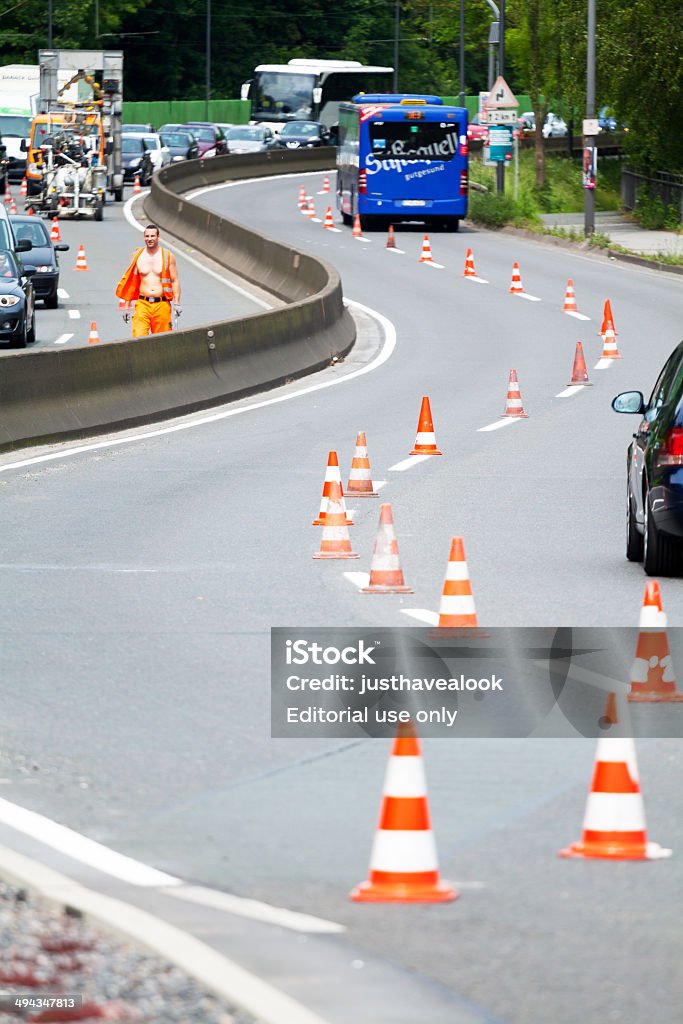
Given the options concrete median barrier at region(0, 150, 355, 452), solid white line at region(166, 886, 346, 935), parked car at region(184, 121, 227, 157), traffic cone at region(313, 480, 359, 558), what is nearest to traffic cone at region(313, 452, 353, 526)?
traffic cone at region(313, 480, 359, 558)

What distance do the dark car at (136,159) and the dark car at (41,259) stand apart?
124 ft

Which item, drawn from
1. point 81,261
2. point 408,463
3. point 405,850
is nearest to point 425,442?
point 408,463

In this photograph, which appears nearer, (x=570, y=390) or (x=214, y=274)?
(x=570, y=390)

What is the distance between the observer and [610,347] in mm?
30969

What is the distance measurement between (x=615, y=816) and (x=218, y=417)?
17.7 m

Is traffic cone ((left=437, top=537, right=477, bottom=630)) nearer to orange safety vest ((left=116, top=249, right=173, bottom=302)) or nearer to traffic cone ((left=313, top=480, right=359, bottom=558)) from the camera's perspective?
traffic cone ((left=313, top=480, right=359, bottom=558))

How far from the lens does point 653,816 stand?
6879 millimetres

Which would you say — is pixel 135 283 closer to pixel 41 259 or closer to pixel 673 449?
pixel 41 259

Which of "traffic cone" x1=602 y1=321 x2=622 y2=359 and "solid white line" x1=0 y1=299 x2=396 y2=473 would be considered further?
"traffic cone" x1=602 y1=321 x2=622 y2=359

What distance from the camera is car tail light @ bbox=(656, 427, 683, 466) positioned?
12094mm

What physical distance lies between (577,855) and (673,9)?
5266 centimetres

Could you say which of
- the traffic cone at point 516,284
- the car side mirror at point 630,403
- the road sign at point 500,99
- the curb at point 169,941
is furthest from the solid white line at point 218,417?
the road sign at point 500,99

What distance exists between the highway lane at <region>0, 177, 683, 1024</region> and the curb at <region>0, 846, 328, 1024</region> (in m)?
0.47

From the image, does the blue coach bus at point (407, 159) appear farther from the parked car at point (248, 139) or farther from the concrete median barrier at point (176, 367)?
the parked car at point (248, 139)
